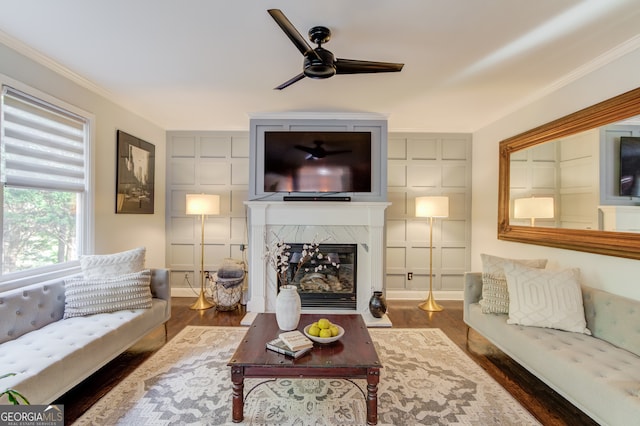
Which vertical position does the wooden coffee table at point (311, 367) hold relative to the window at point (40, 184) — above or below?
below

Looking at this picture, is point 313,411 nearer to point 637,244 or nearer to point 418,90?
point 637,244

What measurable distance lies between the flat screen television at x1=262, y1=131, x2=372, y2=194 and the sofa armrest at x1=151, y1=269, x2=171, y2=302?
4.92 feet

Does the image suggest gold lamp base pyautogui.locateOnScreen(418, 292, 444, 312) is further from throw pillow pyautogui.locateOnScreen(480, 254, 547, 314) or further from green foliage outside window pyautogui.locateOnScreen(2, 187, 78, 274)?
green foliage outside window pyautogui.locateOnScreen(2, 187, 78, 274)

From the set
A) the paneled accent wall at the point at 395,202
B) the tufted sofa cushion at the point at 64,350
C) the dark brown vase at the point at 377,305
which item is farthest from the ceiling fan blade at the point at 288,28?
the paneled accent wall at the point at 395,202

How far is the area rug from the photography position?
70.9 inches

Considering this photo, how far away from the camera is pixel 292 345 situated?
1.81 m

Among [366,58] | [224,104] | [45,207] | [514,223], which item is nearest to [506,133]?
[514,223]

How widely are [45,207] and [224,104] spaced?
1.97 metres

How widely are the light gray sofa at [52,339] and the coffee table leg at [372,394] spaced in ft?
5.83

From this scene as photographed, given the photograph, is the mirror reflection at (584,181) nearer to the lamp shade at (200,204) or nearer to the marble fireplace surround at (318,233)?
the marble fireplace surround at (318,233)

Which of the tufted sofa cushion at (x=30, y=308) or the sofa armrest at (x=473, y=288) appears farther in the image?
the sofa armrest at (x=473, y=288)

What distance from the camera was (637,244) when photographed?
205 cm

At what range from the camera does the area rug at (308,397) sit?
1800 millimetres

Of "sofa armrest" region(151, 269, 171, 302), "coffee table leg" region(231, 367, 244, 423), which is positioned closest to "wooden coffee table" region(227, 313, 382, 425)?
"coffee table leg" region(231, 367, 244, 423)
